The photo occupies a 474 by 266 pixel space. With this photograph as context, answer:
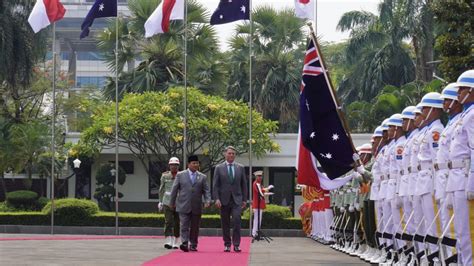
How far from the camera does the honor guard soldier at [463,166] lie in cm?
1171

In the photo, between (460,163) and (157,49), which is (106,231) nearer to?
(157,49)

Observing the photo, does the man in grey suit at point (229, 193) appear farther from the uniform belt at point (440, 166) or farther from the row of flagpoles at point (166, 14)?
the row of flagpoles at point (166, 14)

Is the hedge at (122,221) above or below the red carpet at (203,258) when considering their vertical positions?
below

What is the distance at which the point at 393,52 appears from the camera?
55562mm

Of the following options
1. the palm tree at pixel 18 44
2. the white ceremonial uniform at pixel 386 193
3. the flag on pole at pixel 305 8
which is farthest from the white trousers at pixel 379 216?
the palm tree at pixel 18 44

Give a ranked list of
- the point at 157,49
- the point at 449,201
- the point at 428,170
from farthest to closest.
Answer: the point at 157,49 → the point at 428,170 → the point at 449,201

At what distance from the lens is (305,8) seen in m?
31.7

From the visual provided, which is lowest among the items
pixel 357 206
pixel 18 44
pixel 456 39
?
pixel 357 206

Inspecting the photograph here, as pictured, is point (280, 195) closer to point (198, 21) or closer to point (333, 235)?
point (198, 21)

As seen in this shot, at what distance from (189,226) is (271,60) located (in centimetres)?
3268

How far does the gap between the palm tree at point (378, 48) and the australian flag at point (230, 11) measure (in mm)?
19776

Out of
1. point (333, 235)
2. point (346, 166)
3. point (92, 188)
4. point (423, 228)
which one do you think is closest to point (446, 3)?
point (333, 235)

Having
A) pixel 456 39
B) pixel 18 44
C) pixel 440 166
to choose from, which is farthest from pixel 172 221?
pixel 18 44

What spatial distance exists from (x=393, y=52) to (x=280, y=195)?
406 inches
